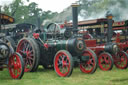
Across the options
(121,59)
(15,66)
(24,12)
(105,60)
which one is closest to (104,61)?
(105,60)

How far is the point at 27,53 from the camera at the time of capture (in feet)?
22.2

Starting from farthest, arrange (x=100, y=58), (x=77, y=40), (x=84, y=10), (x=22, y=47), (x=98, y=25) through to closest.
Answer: (x=84, y=10)
(x=98, y=25)
(x=100, y=58)
(x=22, y=47)
(x=77, y=40)

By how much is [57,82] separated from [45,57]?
1.90m

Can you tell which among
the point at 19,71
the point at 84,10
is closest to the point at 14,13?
the point at 84,10

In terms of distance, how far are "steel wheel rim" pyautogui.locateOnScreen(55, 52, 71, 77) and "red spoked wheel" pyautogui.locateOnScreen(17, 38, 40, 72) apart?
80 cm

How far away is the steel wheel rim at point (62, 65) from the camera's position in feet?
18.4

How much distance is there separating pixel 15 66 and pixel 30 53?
1.66 m

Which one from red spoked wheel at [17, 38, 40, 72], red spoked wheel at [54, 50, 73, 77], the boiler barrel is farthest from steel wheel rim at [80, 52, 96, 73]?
red spoked wheel at [17, 38, 40, 72]

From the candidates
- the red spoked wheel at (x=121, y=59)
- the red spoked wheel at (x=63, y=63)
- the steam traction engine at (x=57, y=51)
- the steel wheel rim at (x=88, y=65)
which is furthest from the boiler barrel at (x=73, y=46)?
the red spoked wheel at (x=121, y=59)

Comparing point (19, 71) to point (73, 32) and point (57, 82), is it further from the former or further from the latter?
point (73, 32)

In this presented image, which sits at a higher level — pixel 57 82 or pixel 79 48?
pixel 79 48

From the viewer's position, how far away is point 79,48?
6.04m

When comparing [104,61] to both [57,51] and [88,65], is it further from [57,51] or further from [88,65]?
[57,51]

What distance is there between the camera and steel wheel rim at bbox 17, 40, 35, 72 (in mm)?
6652
